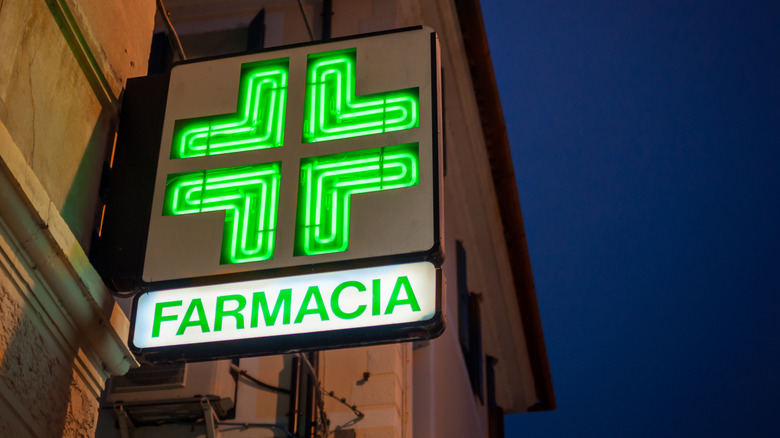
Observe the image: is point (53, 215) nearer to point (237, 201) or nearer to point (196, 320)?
point (196, 320)

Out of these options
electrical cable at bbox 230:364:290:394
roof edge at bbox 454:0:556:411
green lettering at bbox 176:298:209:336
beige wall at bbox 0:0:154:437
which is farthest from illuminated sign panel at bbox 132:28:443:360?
roof edge at bbox 454:0:556:411

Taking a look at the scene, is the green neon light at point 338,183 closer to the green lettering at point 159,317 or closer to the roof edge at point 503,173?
the green lettering at point 159,317

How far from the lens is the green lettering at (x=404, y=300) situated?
4.41m

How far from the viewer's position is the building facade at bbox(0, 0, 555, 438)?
166 inches

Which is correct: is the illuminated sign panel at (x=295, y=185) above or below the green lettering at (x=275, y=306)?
above

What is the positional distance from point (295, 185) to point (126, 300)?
3.88 meters

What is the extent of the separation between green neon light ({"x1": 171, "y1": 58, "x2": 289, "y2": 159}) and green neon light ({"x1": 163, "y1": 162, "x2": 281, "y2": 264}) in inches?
5.6

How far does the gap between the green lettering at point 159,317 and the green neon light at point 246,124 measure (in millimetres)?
787

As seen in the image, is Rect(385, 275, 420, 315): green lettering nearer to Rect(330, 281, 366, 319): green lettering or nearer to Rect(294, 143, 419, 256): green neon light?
Rect(330, 281, 366, 319): green lettering

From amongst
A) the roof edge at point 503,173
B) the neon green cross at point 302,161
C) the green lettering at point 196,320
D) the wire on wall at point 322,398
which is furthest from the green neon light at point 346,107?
the roof edge at point 503,173

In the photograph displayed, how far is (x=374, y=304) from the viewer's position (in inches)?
174

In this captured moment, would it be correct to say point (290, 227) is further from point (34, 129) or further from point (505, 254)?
point (505, 254)

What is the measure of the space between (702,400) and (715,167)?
13574 millimetres

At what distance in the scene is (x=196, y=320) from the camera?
457 centimetres
